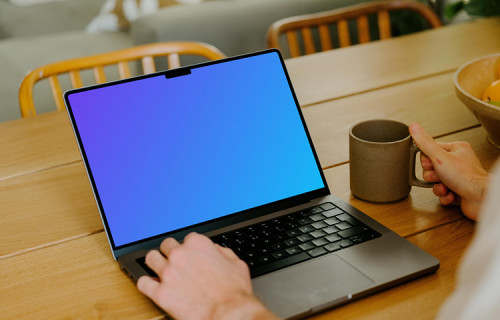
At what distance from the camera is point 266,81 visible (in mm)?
902

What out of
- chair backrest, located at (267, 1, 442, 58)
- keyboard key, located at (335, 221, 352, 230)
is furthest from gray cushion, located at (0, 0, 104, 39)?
keyboard key, located at (335, 221, 352, 230)

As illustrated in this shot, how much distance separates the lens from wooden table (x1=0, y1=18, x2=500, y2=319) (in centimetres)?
69

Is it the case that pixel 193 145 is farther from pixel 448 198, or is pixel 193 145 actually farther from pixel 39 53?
pixel 39 53

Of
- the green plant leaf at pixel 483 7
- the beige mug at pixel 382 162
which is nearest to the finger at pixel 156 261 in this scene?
the beige mug at pixel 382 162

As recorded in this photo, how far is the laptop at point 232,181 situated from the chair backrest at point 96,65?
0.64m

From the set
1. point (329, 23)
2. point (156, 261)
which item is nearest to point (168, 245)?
point (156, 261)

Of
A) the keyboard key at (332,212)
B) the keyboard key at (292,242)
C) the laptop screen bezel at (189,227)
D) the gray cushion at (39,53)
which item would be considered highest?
the laptop screen bezel at (189,227)

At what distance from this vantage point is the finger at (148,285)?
0.66 metres

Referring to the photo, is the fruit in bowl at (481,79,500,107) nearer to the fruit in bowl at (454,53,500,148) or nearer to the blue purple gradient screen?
the fruit in bowl at (454,53,500,148)

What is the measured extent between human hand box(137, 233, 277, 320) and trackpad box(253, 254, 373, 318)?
0.03 meters

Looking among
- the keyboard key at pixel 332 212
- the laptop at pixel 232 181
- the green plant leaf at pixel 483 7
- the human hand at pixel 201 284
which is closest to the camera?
the human hand at pixel 201 284

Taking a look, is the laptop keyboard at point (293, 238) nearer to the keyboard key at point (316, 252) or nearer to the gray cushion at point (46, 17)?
the keyboard key at point (316, 252)

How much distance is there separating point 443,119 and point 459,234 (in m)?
0.42

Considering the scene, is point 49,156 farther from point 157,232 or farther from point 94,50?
point 94,50
